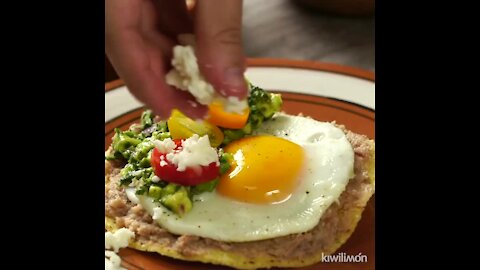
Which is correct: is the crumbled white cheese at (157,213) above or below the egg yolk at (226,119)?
below

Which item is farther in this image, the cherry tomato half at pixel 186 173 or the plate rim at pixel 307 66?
the plate rim at pixel 307 66

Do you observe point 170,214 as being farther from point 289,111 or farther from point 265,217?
point 289,111

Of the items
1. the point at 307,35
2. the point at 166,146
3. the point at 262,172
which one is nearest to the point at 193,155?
the point at 166,146

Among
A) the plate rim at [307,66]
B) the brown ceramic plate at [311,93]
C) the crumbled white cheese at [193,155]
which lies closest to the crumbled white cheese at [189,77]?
the crumbled white cheese at [193,155]

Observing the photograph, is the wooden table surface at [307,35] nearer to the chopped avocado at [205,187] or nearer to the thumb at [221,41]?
the chopped avocado at [205,187]

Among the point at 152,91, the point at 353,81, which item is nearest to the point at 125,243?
the point at 152,91

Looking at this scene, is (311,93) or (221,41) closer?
(221,41)

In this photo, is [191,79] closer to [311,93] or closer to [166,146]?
[166,146]
